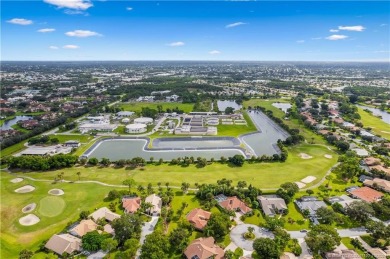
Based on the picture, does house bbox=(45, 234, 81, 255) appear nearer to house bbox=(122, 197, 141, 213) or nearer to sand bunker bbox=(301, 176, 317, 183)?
house bbox=(122, 197, 141, 213)

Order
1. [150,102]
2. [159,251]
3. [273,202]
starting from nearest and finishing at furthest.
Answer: [159,251], [273,202], [150,102]

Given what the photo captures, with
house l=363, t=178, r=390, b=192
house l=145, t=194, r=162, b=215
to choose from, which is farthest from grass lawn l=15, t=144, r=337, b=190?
house l=363, t=178, r=390, b=192

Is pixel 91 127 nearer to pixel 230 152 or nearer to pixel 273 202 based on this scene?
pixel 230 152

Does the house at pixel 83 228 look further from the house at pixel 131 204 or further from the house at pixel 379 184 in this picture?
the house at pixel 379 184

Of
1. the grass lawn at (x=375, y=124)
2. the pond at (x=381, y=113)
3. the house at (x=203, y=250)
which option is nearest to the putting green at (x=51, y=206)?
the house at (x=203, y=250)

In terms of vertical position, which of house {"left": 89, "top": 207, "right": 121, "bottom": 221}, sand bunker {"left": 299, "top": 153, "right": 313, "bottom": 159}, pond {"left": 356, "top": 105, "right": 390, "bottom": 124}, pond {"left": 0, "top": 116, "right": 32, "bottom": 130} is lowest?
house {"left": 89, "top": 207, "right": 121, "bottom": 221}

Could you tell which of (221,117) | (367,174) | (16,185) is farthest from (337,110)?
(16,185)
